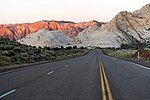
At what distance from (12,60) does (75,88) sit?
2533 centimetres

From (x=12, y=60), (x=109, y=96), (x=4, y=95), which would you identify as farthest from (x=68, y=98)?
(x=12, y=60)

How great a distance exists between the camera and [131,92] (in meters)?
11.8

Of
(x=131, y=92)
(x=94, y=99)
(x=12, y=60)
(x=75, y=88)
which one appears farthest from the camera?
(x=12, y=60)

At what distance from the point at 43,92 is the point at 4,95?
1.50 meters

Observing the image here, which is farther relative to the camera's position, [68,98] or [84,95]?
[84,95]

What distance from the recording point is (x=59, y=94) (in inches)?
445

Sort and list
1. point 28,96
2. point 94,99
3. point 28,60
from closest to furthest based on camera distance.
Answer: point 94,99, point 28,96, point 28,60

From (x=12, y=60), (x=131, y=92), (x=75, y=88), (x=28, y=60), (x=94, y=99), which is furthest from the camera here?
(x=28, y=60)

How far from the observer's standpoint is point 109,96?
10758 mm

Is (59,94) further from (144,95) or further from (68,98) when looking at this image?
(144,95)

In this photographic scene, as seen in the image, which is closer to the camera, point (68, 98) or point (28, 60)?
point (68, 98)

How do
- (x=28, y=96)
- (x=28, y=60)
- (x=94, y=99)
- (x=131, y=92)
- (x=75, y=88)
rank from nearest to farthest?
(x=94, y=99)
(x=28, y=96)
(x=131, y=92)
(x=75, y=88)
(x=28, y=60)

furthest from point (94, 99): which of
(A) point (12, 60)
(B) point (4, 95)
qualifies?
(A) point (12, 60)

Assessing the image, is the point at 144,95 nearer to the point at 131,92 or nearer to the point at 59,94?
the point at 131,92
